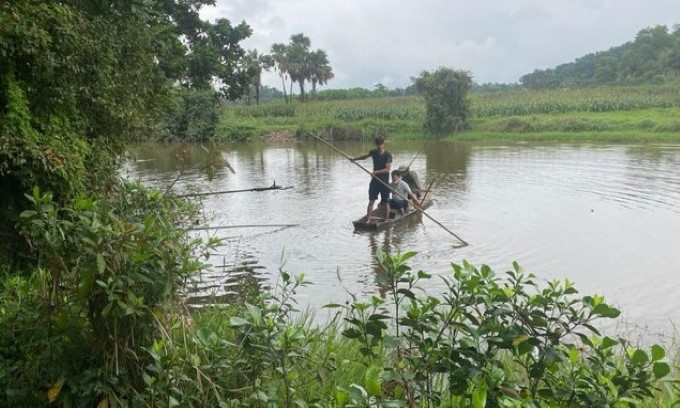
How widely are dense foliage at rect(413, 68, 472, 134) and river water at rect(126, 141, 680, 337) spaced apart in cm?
1379

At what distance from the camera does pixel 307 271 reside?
8.95 meters

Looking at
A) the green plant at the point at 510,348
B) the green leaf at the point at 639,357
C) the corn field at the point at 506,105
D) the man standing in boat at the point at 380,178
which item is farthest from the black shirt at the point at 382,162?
the corn field at the point at 506,105

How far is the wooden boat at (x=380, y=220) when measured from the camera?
11.3 m

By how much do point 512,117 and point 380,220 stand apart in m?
30.2

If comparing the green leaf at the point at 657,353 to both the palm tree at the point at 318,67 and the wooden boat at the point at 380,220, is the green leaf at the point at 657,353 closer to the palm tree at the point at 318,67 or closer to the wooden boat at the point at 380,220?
the wooden boat at the point at 380,220

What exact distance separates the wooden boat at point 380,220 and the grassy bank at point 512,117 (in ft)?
75.9

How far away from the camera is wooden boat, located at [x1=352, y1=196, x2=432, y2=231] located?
37.1 feet

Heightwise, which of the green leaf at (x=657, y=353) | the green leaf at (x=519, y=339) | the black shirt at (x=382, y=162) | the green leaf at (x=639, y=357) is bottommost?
the black shirt at (x=382, y=162)

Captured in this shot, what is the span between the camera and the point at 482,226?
1189 centimetres

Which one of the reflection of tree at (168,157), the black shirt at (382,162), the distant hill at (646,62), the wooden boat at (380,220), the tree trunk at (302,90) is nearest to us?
the reflection of tree at (168,157)

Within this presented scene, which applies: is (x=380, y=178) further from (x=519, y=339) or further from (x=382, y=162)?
(x=519, y=339)

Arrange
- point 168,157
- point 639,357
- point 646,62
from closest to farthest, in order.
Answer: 1. point 639,357
2. point 168,157
3. point 646,62

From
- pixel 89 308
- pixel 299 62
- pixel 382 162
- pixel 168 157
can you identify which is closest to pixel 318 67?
pixel 299 62

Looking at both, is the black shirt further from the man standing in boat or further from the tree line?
the tree line
